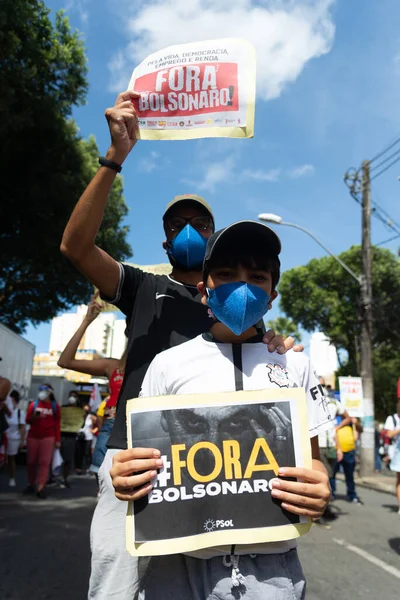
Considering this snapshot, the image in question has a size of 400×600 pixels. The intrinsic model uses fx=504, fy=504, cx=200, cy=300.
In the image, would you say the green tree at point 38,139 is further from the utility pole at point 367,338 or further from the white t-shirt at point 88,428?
the utility pole at point 367,338

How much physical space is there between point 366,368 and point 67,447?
30.7 feet

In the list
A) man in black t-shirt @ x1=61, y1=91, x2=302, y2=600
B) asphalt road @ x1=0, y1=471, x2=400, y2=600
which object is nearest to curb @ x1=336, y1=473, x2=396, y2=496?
asphalt road @ x1=0, y1=471, x2=400, y2=600

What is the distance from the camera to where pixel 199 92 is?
7.06ft

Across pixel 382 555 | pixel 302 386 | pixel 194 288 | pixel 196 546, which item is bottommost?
pixel 382 555

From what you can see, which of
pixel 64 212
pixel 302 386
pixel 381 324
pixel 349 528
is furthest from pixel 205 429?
pixel 381 324

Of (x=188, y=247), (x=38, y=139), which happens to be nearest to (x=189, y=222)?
(x=188, y=247)

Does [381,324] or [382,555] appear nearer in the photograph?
[382,555]

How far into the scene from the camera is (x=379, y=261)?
32438mm

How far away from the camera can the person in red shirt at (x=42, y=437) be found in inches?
341

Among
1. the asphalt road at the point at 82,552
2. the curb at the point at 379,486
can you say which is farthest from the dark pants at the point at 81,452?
the curb at the point at 379,486

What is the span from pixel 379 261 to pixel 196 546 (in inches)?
1310

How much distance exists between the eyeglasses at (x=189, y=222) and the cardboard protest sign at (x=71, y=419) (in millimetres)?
10773

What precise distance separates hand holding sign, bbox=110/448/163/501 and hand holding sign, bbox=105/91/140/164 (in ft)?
3.52

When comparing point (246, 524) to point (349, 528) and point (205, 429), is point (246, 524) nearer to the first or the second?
point (205, 429)
